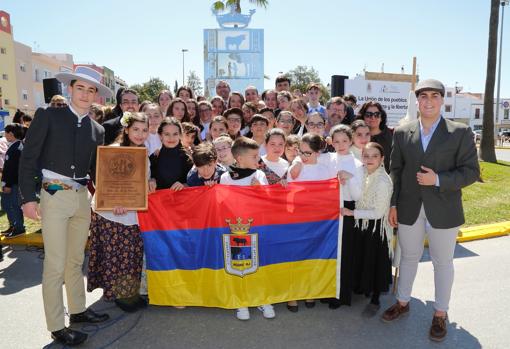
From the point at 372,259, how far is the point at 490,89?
14.8m

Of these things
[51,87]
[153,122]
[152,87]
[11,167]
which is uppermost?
[152,87]

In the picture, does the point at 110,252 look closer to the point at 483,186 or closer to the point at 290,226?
the point at 290,226

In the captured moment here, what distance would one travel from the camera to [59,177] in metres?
3.43

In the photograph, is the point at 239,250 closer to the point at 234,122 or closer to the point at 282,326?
the point at 282,326

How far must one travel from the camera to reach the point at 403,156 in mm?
3791

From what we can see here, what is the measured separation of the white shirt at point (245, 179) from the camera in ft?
13.3

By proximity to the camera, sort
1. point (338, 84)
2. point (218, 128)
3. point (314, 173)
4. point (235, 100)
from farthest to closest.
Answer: point (338, 84) < point (235, 100) < point (218, 128) < point (314, 173)

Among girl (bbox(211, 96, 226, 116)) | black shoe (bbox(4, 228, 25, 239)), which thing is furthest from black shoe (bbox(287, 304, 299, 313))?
black shoe (bbox(4, 228, 25, 239))

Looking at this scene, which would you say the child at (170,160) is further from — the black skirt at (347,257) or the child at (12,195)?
the child at (12,195)

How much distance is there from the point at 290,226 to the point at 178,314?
1.49 metres

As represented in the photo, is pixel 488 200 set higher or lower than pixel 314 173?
lower

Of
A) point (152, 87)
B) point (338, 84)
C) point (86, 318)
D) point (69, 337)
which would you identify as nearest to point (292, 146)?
point (86, 318)

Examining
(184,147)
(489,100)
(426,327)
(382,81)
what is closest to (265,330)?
(426,327)

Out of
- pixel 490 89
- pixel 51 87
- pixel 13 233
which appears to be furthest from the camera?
pixel 490 89
